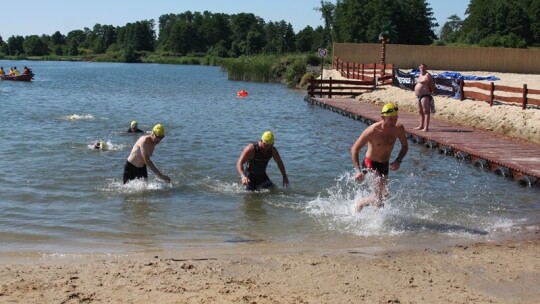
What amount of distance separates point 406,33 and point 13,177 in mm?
85712

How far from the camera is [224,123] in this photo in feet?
79.2

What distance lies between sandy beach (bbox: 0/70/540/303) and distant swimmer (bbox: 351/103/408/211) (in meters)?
1.38

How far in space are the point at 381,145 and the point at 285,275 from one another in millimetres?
2896

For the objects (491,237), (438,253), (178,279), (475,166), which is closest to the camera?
(178,279)

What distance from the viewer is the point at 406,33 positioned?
9306 cm

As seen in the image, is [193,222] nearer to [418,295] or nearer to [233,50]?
[418,295]

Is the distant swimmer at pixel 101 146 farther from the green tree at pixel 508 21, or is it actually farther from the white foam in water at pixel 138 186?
the green tree at pixel 508 21

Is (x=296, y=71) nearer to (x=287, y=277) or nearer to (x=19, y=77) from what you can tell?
(x=19, y=77)

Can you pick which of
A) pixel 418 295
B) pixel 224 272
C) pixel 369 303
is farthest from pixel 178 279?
pixel 418 295

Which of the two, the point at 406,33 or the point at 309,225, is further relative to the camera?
the point at 406,33

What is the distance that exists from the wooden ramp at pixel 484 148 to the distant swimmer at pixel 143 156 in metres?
6.63

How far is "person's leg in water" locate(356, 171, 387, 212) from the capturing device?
8938 mm

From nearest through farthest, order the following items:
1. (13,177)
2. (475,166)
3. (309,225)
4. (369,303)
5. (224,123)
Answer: (369,303)
(309,225)
(13,177)
(475,166)
(224,123)

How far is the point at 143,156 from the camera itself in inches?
430
